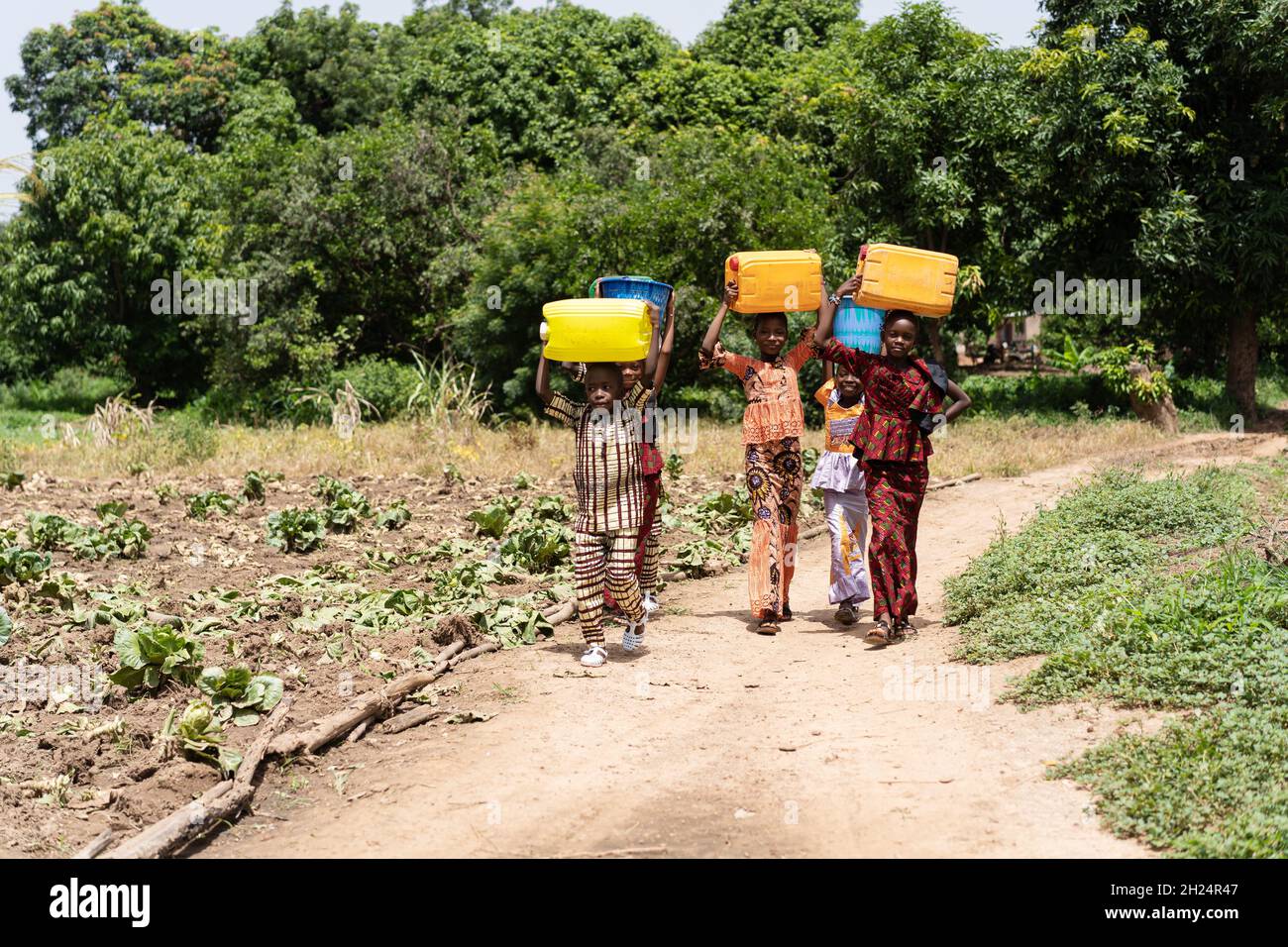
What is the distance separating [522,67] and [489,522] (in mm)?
22792

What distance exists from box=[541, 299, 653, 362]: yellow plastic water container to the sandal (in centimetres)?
209

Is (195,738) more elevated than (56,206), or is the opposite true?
(56,206)

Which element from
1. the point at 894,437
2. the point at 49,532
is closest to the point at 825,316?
the point at 894,437

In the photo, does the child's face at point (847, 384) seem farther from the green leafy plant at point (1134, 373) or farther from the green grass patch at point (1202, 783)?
the green leafy plant at point (1134, 373)

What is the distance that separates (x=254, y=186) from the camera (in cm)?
2467

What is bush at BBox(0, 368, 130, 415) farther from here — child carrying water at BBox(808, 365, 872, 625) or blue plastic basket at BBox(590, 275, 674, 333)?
child carrying water at BBox(808, 365, 872, 625)

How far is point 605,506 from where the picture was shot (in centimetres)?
682

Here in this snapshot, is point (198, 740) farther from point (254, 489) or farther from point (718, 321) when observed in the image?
point (254, 489)

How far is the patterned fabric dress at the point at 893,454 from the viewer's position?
7152 millimetres

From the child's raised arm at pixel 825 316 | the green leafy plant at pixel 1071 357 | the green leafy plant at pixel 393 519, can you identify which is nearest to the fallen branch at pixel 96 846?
the child's raised arm at pixel 825 316

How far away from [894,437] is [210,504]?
7.00m
